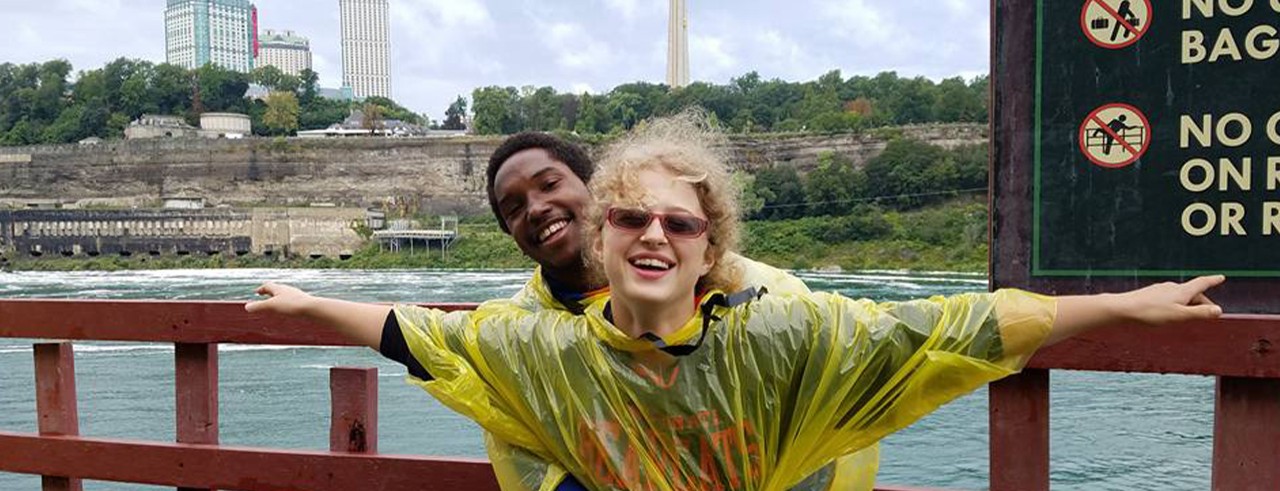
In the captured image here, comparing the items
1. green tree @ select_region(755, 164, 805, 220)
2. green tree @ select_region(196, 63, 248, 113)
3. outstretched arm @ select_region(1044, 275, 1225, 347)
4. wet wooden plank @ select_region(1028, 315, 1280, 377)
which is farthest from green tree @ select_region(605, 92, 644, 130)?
outstretched arm @ select_region(1044, 275, 1225, 347)

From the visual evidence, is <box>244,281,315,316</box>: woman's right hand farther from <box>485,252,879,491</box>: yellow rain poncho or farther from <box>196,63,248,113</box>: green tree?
<box>196,63,248,113</box>: green tree

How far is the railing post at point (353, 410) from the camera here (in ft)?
9.95

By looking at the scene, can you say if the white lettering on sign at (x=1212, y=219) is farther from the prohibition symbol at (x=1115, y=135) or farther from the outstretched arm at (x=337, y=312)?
the outstretched arm at (x=337, y=312)

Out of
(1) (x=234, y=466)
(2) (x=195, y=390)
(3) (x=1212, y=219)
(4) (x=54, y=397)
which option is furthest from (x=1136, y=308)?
(4) (x=54, y=397)

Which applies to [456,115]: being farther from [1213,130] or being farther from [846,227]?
[1213,130]

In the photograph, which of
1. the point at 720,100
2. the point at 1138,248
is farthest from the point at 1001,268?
the point at 720,100

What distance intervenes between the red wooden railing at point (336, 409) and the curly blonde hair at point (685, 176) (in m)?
0.72

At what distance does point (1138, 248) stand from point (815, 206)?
63.4 metres

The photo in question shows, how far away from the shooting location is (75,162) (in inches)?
3504

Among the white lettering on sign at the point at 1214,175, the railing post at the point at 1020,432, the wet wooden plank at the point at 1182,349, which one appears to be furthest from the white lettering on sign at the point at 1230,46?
the railing post at the point at 1020,432

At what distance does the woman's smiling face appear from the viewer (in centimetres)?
207

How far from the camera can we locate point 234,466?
311cm

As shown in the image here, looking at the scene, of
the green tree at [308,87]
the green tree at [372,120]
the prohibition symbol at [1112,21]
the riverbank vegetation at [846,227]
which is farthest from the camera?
the green tree at [308,87]

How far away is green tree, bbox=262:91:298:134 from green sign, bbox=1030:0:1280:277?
378ft
